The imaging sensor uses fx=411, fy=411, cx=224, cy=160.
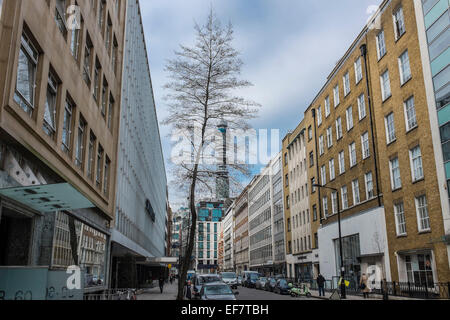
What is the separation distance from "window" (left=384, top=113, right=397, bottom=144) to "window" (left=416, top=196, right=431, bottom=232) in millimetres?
5360

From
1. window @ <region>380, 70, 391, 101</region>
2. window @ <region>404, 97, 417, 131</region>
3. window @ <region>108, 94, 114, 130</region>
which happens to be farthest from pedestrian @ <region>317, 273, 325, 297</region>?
window @ <region>108, 94, 114, 130</region>

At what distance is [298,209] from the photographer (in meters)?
56.6

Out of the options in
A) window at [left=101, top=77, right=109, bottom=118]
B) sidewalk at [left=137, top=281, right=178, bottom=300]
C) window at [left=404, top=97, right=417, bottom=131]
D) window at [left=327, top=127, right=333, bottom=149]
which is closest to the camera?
window at [left=101, top=77, right=109, bottom=118]

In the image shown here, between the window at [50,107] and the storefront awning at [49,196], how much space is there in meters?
2.93

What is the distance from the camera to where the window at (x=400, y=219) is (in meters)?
28.6

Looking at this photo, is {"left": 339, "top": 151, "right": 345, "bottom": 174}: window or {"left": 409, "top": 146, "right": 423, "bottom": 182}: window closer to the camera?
{"left": 409, "top": 146, "right": 423, "bottom": 182}: window

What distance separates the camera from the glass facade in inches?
918

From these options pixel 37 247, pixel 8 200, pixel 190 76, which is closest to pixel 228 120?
pixel 190 76

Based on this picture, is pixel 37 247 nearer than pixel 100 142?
Yes

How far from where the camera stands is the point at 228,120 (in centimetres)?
2288

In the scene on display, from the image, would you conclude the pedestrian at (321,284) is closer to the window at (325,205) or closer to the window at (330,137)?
the window at (325,205)

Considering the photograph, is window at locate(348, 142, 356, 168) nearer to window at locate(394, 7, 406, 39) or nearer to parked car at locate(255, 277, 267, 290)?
window at locate(394, 7, 406, 39)

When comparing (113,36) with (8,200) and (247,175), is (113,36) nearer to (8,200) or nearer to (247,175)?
(247,175)
